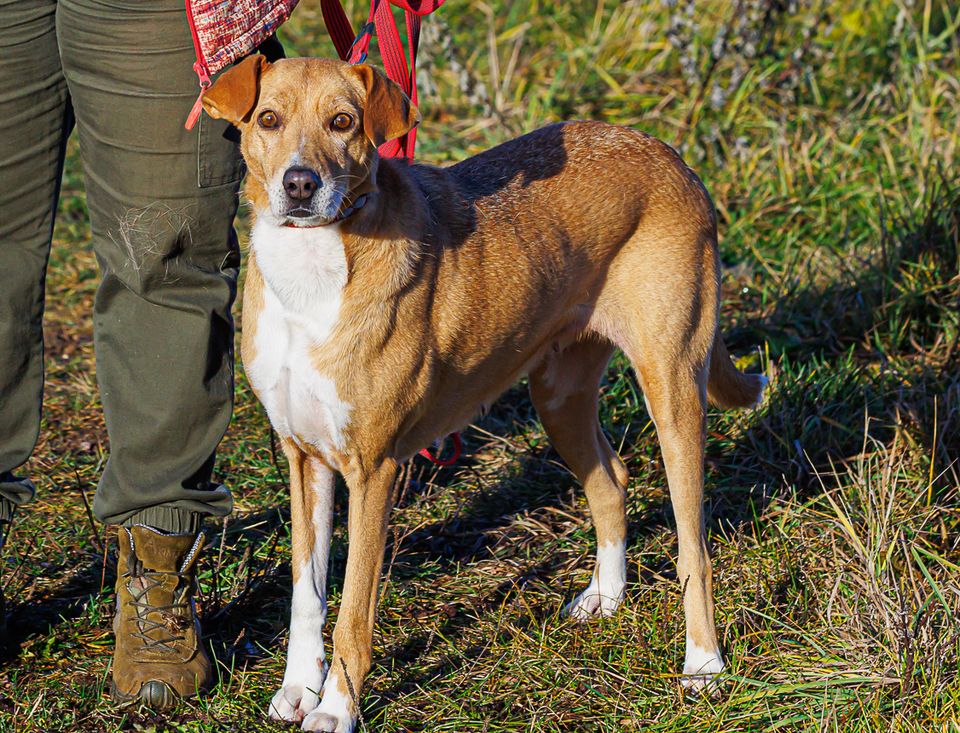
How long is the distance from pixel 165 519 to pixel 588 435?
133cm

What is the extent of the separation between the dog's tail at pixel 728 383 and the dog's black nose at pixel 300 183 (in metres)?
1.41

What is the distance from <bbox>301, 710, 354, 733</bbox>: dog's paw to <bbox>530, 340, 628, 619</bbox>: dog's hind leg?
36.0 inches

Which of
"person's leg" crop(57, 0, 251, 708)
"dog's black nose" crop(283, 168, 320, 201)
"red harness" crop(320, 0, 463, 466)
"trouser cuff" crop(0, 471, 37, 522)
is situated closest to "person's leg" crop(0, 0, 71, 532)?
"trouser cuff" crop(0, 471, 37, 522)

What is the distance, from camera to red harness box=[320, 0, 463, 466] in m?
3.07

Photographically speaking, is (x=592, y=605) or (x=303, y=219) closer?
(x=303, y=219)

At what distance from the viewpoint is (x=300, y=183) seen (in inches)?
101

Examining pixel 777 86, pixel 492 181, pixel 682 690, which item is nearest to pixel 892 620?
pixel 682 690

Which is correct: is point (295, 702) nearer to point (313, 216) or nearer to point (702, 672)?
point (702, 672)

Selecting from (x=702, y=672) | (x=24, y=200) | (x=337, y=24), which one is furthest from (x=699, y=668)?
(x=24, y=200)

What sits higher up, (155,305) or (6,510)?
(155,305)

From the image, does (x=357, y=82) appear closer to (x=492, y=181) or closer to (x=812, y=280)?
(x=492, y=181)

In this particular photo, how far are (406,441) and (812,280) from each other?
2672 mm

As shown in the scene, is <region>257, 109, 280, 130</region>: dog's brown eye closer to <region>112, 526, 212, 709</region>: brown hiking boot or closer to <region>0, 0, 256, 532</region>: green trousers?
<region>0, 0, 256, 532</region>: green trousers

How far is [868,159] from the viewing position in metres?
5.96
